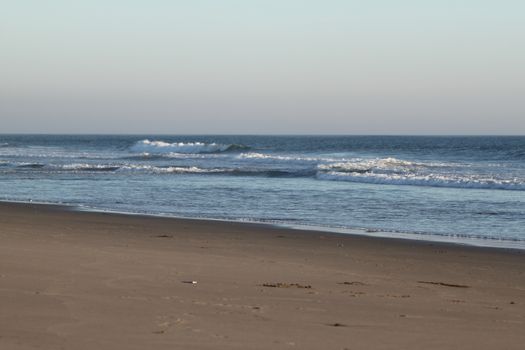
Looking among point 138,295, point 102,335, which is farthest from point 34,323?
point 138,295

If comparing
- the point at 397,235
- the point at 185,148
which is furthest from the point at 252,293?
the point at 185,148

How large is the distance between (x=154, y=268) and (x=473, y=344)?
4.00m

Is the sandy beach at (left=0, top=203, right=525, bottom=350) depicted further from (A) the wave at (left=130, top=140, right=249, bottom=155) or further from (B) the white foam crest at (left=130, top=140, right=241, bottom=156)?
(A) the wave at (left=130, top=140, right=249, bottom=155)

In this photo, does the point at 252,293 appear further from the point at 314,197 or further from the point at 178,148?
the point at 178,148

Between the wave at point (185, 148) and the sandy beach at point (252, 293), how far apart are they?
56.1 metres

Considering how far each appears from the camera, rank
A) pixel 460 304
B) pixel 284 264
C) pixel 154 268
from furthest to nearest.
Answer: pixel 284 264 < pixel 154 268 < pixel 460 304

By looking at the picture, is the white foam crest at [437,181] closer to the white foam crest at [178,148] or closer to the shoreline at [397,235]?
the shoreline at [397,235]

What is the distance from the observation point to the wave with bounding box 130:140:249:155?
6962 centimetres

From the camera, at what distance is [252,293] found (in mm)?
7324

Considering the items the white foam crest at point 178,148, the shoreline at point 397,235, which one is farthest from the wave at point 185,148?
the shoreline at point 397,235

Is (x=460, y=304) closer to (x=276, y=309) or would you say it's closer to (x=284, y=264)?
(x=276, y=309)

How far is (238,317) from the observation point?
621 centimetres

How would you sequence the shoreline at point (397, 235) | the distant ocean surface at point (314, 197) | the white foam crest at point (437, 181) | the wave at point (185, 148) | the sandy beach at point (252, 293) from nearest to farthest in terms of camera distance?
the sandy beach at point (252, 293), the shoreline at point (397, 235), the distant ocean surface at point (314, 197), the white foam crest at point (437, 181), the wave at point (185, 148)

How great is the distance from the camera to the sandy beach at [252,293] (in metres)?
5.61
